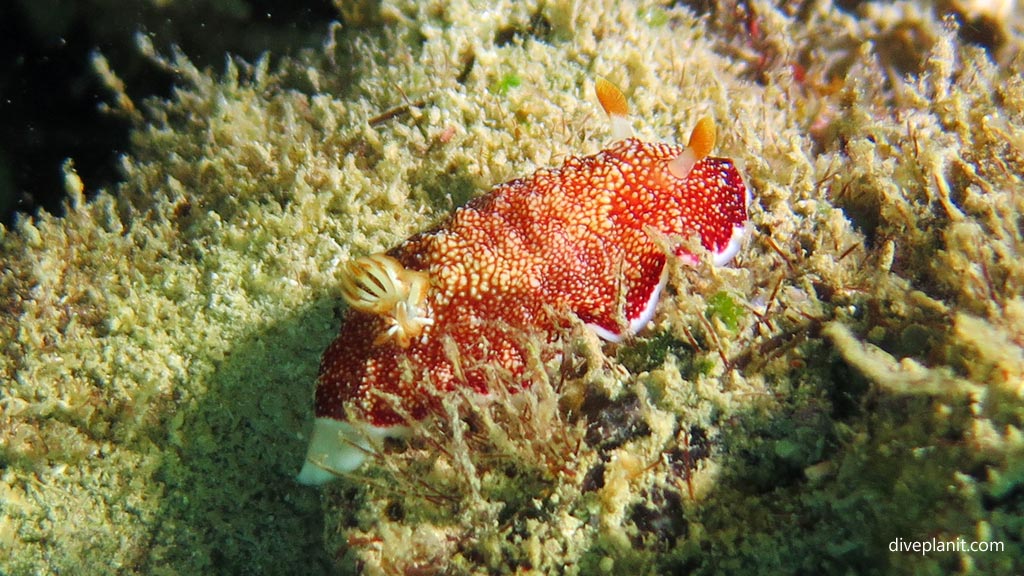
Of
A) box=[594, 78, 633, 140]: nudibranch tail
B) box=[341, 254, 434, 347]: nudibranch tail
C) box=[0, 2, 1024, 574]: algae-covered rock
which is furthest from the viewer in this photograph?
box=[594, 78, 633, 140]: nudibranch tail

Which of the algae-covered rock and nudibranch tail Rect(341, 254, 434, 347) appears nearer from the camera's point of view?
the algae-covered rock

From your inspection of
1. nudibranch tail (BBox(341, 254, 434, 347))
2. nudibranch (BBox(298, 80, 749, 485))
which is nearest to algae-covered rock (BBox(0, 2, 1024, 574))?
nudibranch (BBox(298, 80, 749, 485))

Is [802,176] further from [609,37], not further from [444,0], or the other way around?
[444,0]

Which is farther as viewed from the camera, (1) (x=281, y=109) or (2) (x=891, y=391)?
(1) (x=281, y=109)

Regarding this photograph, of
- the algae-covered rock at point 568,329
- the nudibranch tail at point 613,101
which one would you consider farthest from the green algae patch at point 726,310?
the nudibranch tail at point 613,101

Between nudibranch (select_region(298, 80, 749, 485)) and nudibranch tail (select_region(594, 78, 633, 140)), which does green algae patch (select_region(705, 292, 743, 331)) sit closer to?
nudibranch (select_region(298, 80, 749, 485))

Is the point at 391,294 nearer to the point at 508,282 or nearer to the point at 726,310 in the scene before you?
the point at 508,282

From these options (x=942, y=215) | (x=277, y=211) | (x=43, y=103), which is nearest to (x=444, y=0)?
(x=277, y=211)

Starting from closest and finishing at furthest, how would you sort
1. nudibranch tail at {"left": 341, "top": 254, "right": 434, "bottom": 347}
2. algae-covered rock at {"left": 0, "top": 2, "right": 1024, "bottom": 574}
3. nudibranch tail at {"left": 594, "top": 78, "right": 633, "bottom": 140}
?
algae-covered rock at {"left": 0, "top": 2, "right": 1024, "bottom": 574} < nudibranch tail at {"left": 341, "top": 254, "right": 434, "bottom": 347} < nudibranch tail at {"left": 594, "top": 78, "right": 633, "bottom": 140}
